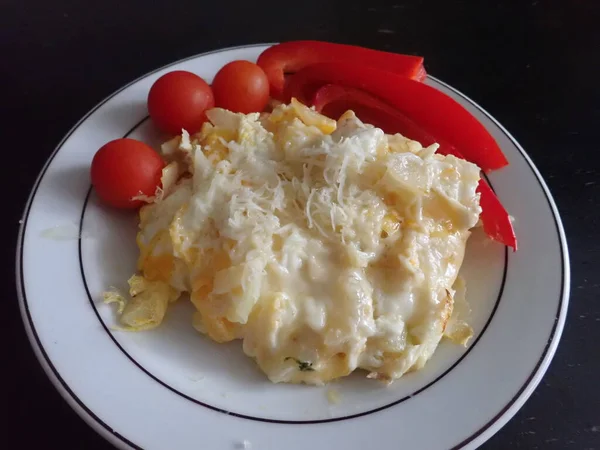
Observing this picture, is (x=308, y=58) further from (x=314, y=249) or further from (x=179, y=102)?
(x=314, y=249)

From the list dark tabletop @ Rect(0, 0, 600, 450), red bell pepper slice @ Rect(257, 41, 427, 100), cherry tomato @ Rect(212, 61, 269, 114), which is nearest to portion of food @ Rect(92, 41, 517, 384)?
cherry tomato @ Rect(212, 61, 269, 114)

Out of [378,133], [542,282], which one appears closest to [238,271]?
[378,133]

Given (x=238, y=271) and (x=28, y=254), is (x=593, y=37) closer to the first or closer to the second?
(x=238, y=271)

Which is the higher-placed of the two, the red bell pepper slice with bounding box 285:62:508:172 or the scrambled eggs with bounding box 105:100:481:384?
the red bell pepper slice with bounding box 285:62:508:172

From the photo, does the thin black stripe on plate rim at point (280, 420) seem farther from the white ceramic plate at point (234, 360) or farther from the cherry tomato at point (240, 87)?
the cherry tomato at point (240, 87)

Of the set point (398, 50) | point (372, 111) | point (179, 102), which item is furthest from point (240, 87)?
point (398, 50)

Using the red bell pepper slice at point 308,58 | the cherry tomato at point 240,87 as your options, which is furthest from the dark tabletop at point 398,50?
the cherry tomato at point 240,87

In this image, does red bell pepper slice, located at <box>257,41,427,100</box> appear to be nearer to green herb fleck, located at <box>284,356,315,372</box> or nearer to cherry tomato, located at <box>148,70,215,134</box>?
cherry tomato, located at <box>148,70,215,134</box>

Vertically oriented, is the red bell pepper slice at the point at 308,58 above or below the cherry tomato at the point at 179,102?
above
